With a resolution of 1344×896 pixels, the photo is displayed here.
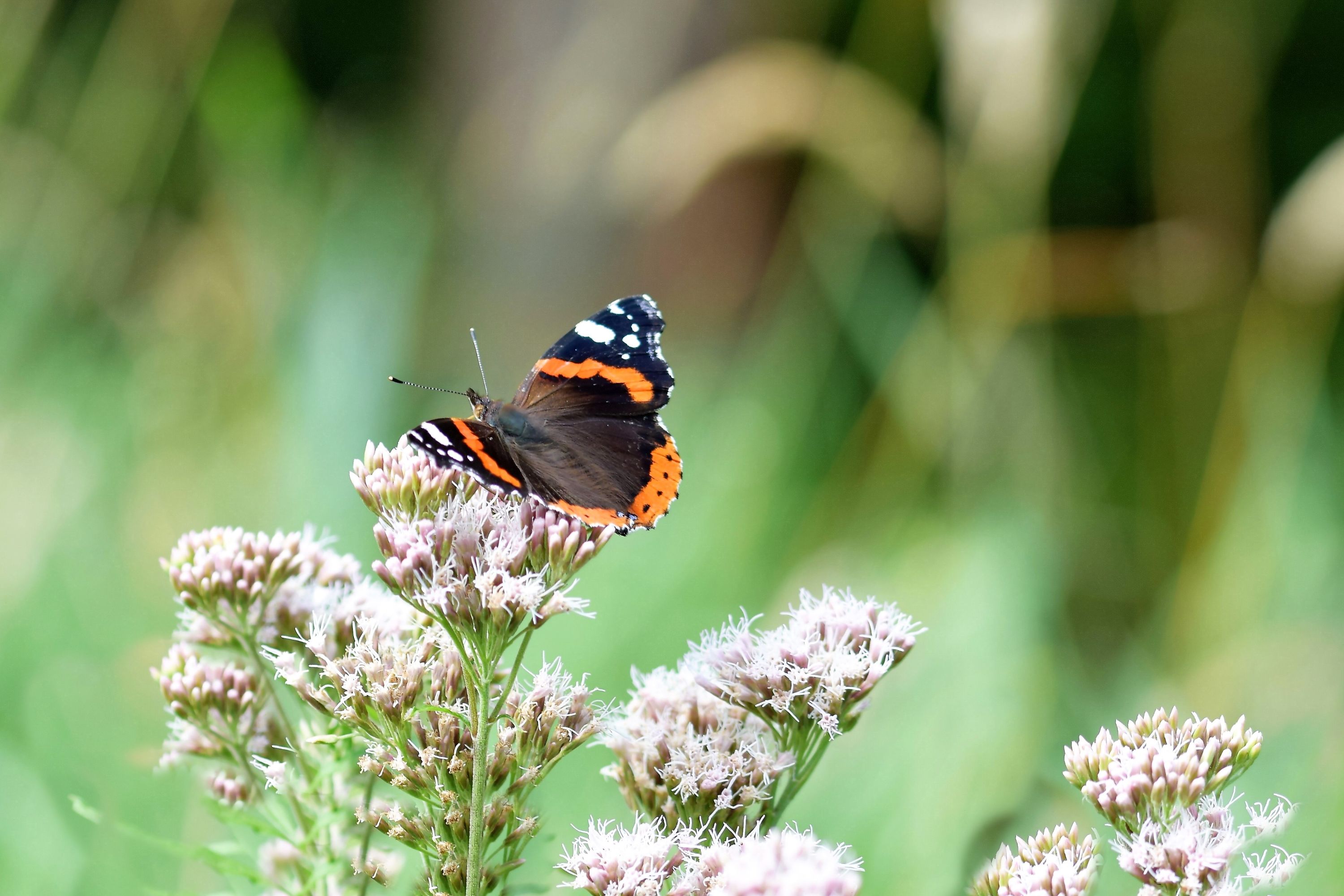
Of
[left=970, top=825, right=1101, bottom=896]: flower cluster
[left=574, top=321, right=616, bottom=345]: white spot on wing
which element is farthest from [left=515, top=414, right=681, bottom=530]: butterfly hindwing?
[left=970, top=825, right=1101, bottom=896]: flower cluster

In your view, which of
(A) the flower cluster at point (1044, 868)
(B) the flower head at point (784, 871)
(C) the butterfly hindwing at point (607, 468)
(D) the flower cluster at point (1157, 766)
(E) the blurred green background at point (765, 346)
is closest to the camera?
(B) the flower head at point (784, 871)

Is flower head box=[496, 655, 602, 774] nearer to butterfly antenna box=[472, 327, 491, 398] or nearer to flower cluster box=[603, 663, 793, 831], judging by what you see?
flower cluster box=[603, 663, 793, 831]

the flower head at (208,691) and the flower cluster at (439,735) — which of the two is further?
the flower head at (208,691)

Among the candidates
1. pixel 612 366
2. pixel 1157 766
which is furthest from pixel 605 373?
pixel 1157 766

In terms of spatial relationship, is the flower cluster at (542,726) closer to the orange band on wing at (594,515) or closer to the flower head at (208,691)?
the orange band on wing at (594,515)

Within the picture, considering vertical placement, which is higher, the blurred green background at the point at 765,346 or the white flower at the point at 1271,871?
the blurred green background at the point at 765,346

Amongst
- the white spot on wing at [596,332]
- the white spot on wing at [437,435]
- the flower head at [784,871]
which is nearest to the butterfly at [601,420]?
the white spot on wing at [596,332]

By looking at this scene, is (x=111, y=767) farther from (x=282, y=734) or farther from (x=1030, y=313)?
(x=1030, y=313)
